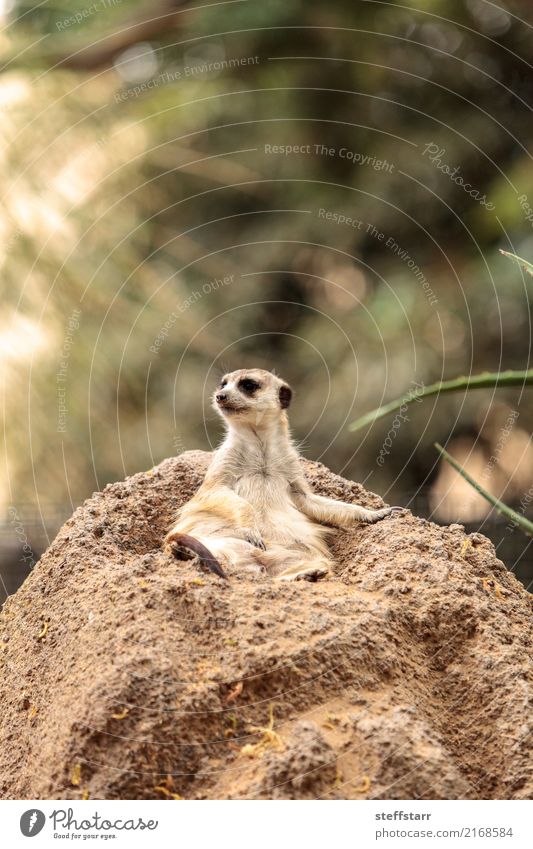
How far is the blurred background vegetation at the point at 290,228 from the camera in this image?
4.21 meters

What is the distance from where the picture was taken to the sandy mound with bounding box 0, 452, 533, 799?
1.48 metres

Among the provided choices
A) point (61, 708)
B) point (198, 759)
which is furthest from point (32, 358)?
point (198, 759)

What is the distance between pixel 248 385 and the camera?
2586 millimetres

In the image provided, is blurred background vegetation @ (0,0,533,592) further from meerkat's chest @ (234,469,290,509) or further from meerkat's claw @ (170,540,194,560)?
meerkat's claw @ (170,540,194,560)

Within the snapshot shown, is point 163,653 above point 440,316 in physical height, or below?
below

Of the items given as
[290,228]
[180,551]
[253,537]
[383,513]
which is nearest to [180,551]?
[180,551]

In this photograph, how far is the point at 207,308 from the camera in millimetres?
6516

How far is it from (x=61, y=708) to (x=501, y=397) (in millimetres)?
4537

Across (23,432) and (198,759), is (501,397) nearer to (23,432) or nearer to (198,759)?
(23,432)

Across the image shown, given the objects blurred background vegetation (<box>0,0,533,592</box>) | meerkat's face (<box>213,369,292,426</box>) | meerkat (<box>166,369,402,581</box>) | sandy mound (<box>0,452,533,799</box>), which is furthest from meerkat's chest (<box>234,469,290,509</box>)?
blurred background vegetation (<box>0,0,533,592</box>)

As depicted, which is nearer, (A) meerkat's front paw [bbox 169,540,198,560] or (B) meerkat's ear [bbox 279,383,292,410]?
(A) meerkat's front paw [bbox 169,540,198,560]

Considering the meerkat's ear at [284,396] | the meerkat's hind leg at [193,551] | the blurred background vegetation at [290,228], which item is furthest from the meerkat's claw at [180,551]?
the blurred background vegetation at [290,228]

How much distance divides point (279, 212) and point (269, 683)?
219 inches

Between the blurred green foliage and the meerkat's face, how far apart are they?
4.62 feet
